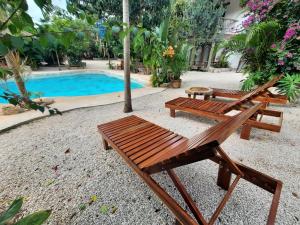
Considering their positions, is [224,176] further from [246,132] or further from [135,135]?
[246,132]

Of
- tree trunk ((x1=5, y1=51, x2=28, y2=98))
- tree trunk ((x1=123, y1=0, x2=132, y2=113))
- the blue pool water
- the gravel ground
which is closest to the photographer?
the gravel ground

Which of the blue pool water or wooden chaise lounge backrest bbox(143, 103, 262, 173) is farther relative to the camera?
the blue pool water

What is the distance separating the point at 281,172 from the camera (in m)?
2.11

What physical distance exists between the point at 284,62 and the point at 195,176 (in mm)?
4901

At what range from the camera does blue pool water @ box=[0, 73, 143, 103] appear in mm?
9297

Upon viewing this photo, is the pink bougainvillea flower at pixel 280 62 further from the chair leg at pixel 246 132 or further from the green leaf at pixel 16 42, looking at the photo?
the green leaf at pixel 16 42

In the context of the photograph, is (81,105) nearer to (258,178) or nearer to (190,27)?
(258,178)

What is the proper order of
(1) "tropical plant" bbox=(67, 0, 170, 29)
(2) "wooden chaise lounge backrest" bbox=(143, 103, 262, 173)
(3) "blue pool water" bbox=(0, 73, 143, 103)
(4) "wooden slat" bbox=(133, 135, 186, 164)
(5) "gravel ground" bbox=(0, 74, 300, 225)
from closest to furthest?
(2) "wooden chaise lounge backrest" bbox=(143, 103, 262, 173)
(5) "gravel ground" bbox=(0, 74, 300, 225)
(4) "wooden slat" bbox=(133, 135, 186, 164)
(3) "blue pool water" bbox=(0, 73, 143, 103)
(1) "tropical plant" bbox=(67, 0, 170, 29)

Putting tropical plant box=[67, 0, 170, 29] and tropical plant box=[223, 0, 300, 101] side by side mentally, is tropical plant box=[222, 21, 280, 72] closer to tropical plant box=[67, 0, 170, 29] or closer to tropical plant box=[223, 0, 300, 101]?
tropical plant box=[223, 0, 300, 101]

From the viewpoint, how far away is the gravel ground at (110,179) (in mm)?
1599

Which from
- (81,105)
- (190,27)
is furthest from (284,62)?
(190,27)

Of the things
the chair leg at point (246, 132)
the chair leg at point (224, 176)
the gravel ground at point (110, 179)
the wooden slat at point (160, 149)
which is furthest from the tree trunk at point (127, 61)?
the chair leg at point (224, 176)

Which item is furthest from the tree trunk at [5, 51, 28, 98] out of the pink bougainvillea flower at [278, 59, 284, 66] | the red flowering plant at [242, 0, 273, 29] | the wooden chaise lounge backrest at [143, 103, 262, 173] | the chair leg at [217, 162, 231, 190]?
the red flowering plant at [242, 0, 273, 29]

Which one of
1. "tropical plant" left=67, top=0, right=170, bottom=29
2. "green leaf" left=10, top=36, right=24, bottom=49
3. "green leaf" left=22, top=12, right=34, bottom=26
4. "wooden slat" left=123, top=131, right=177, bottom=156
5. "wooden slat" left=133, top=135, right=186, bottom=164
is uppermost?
"tropical plant" left=67, top=0, right=170, bottom=29
